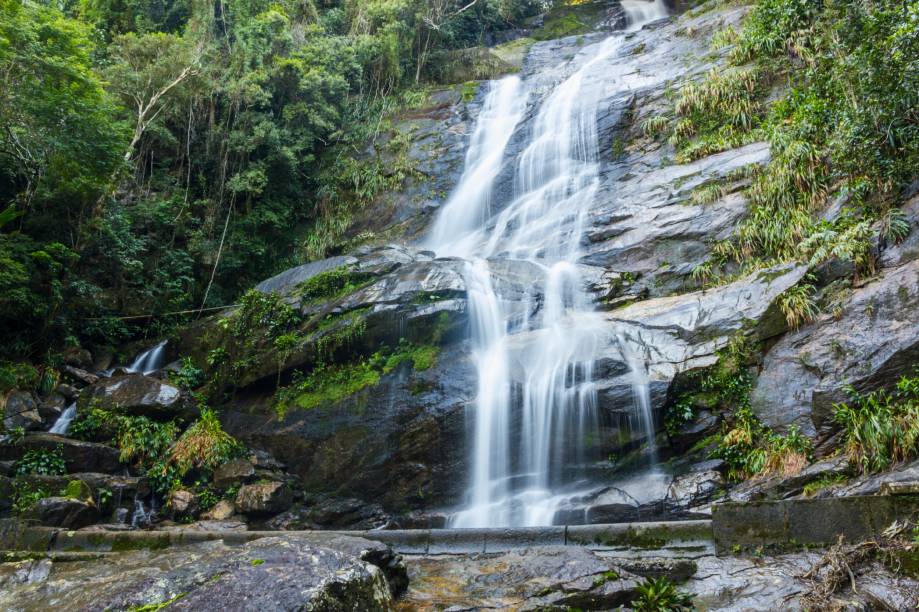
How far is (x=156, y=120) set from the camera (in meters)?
19.6

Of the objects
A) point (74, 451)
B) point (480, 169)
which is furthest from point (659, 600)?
point (480, 169)

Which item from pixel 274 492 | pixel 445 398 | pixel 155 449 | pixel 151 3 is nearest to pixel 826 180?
pixel 445 398

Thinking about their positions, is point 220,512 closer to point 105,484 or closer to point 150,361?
point 105,484

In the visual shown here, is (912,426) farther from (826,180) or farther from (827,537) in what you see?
(826,180)

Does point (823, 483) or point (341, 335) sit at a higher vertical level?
point (341, 335)

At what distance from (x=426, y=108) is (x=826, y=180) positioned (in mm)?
14915

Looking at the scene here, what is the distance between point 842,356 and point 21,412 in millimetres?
14821

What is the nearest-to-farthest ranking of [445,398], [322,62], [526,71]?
[445,398] → [322,62] → [526,71]

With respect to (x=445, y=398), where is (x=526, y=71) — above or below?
above

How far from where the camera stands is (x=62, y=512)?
371 inches

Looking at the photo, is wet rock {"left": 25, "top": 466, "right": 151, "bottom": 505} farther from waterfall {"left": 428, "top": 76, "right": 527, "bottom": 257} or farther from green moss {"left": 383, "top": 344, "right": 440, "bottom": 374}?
waterfall {"left": 428, "top": 76, "right": 527, "bottom": 257}

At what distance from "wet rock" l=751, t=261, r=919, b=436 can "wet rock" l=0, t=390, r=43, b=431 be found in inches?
528

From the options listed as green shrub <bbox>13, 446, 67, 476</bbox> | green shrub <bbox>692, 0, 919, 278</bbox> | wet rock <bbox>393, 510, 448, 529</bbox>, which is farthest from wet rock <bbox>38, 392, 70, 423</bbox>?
green shrub <bbox>692, 0, 919, 278</bbox>

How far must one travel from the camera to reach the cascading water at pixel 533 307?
10148mm
